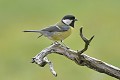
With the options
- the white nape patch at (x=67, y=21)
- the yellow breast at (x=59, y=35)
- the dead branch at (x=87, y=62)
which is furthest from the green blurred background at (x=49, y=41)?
the dead branch at (x=87, y=62)

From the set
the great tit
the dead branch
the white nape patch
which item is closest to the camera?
the dead branch

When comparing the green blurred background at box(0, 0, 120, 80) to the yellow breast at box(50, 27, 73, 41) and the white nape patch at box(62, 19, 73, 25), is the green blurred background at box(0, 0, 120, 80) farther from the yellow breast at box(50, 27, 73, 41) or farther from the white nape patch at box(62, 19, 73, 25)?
the yellow breast at box(50, 27, 73, 41)

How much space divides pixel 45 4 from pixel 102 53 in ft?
18.5

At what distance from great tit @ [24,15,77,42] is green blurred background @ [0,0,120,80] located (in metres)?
2.60

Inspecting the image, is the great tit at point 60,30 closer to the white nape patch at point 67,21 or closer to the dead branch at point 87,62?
the white nape patch at point 67,21

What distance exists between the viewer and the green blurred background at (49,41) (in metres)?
12.8

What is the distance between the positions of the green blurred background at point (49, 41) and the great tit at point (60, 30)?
2596 mm

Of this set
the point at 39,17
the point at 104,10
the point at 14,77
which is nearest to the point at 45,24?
the point at 39,17

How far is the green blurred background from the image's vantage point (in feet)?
41.9

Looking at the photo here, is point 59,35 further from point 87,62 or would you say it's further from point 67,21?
→ point 87,62

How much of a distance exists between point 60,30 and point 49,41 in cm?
708

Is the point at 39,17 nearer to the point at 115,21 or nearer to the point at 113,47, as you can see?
the point at 115,21

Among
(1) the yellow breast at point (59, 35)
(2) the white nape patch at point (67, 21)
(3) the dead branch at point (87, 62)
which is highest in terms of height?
(3) the dead branch at point (87, 62)

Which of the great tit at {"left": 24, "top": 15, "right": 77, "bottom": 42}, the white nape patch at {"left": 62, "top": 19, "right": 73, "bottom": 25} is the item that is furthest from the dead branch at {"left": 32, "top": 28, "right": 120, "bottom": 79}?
the white nape patch at {"left": 62, "top": 19, "right": 73, "bottom": 25}
